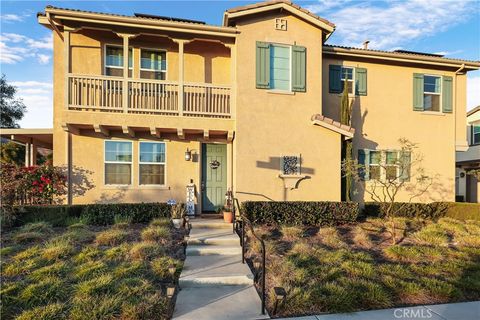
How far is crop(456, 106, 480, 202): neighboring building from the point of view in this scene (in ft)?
55.8

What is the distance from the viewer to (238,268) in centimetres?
544

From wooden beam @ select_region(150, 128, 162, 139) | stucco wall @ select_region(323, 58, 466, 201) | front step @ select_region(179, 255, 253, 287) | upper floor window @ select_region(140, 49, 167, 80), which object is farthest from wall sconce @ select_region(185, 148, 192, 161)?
stucco wall @ select_region(323, 58, 466, 201)

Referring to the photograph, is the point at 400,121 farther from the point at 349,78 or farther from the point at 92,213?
the point at 92,213

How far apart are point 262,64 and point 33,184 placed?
26.6 feet

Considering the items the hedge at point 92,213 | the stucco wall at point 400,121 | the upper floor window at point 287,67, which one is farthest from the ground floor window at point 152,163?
the stucco wall at point 400,121

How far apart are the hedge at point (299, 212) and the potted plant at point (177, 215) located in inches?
71.9

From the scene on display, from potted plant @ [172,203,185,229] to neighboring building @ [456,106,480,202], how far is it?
1756 cm

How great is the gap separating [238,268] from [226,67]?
7.33 meters

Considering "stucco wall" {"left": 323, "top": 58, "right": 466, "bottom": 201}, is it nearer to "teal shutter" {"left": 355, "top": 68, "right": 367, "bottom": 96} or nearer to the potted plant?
"teal shutter" {"left": 355, "top": 68, "right": 367, "bottom": 96}

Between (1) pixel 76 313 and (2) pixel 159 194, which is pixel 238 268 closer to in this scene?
(1) pixel 76 313

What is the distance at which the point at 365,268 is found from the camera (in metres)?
5.39

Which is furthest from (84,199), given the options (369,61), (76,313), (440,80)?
(440,80)

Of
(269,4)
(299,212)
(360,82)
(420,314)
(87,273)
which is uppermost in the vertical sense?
(269,4)

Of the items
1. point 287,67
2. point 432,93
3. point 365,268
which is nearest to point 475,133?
point 432,93
